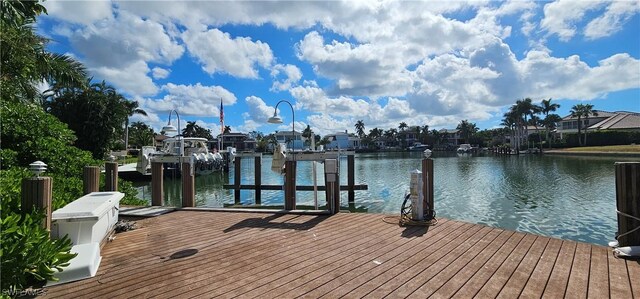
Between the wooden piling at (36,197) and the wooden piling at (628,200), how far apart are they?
7.18 meters

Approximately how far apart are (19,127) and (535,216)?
15743 millimetres

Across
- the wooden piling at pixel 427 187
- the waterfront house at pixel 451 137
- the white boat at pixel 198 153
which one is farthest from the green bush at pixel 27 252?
the waterfront house at pixel 451 137

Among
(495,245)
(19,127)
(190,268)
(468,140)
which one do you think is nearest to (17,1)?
(19,127)

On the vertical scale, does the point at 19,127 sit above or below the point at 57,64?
below

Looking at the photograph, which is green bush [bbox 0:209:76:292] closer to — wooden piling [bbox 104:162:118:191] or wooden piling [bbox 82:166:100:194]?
wooden piling [bbox 82:166:100:194]

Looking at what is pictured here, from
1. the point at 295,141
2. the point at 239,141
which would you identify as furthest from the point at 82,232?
the point at 239,141

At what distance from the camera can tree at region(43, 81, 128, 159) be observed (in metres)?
26.6

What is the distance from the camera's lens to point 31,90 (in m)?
11.7

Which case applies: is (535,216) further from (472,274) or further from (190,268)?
(190,268)

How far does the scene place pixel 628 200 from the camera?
4.79 m

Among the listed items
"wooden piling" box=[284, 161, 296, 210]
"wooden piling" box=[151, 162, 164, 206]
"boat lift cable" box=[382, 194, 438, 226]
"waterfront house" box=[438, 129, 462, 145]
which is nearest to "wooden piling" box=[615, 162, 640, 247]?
"boat lift cable" box=[382, 194, 438, 226]

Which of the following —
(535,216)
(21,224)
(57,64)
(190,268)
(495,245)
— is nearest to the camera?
(21,224)

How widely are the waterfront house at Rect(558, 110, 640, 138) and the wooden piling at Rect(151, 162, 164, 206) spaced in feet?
264

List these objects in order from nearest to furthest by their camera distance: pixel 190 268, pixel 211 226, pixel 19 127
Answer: pixel 190 268 → pixel 211 226 → pixel 19 127
